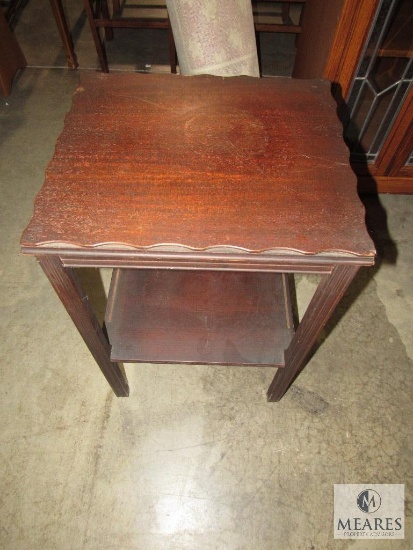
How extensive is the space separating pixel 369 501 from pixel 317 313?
2.65 feet

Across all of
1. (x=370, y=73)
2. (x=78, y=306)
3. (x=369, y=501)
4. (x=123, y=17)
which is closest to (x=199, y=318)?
(x=78, y=306)

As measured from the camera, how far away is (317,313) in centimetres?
92

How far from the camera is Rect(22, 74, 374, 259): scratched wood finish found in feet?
2.53

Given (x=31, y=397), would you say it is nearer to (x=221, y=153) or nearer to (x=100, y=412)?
(x=100, y=412)

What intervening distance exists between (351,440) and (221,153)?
3.67 feet

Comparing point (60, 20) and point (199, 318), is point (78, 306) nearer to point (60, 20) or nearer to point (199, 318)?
point (199, 318)

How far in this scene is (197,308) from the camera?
1.27m

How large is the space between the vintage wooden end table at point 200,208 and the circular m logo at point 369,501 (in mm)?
475

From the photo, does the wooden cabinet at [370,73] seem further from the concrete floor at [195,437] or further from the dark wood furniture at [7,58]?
the dark wood furniture at [7,58]

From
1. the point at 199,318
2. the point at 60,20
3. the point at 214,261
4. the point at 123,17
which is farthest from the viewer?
the point at 123,17

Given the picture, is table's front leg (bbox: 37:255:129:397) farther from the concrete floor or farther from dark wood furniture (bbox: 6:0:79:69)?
dark wood furniture (bbox: 6:0:79:69)

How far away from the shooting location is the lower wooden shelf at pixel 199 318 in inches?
45.9

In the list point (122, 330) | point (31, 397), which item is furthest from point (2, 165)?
point (122, 330)

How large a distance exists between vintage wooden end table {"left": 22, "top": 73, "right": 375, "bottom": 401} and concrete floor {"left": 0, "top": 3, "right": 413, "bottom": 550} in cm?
29
